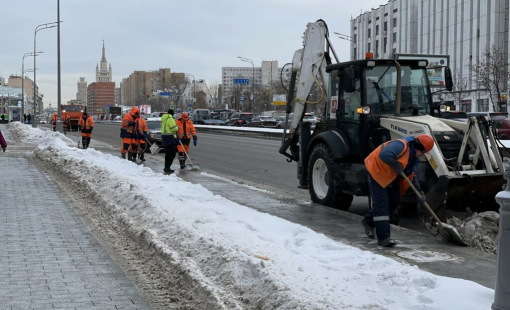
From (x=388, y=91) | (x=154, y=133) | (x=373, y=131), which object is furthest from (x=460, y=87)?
(x=373, y=131)

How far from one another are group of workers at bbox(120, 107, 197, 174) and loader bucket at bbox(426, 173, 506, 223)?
10152 mm

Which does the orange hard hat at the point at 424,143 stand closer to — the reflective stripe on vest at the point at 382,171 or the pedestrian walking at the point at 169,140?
the reflective stripe on vest at the point at 382,171

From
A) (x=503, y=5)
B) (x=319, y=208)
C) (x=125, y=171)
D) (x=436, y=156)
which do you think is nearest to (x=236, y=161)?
(x=125, y=171)

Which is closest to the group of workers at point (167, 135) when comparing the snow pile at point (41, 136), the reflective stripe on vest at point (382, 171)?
the snow pile at point (41, 136)

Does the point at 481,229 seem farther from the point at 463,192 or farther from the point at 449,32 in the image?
the point at 449,32

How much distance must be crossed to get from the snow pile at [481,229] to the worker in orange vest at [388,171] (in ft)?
2.55

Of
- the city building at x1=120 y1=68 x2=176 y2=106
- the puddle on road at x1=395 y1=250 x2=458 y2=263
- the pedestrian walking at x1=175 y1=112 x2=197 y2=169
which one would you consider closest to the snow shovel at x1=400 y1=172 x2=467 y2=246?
the puddle on road at x1=395 y1=250 x2=458 y2=263

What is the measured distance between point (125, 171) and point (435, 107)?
6979mm

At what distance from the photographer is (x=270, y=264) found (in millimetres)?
5723

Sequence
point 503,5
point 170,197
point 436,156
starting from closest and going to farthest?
point 436,156 < point 170,197 < point 503,5

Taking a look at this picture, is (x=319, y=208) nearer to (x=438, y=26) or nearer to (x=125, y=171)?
(x=125, y=171)

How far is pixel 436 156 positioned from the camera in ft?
28.3

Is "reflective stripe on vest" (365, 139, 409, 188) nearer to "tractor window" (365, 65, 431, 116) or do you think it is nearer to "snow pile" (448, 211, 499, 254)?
"snow pile" (448, 211, 499, 254)

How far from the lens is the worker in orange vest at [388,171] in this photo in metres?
7.61
